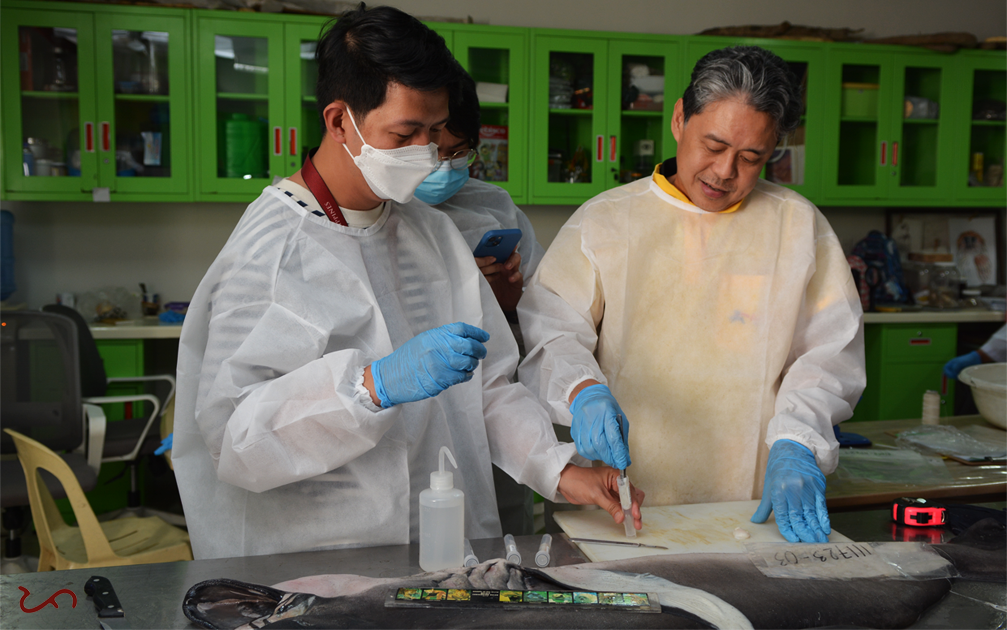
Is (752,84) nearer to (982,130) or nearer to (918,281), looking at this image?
(918,281)

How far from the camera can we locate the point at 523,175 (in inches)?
145

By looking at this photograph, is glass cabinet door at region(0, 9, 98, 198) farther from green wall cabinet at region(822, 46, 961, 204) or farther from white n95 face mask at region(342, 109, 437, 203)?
green wall cabinet at region(822, 46, 961, 204)

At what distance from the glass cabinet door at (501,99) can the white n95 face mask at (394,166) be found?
2.40 meters

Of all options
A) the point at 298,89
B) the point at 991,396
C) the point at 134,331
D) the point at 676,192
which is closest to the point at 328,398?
the point at 676,192

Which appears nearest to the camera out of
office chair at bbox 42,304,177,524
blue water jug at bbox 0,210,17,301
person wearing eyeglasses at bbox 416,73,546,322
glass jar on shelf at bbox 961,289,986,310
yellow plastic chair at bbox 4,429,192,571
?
person wearing eyeglasses at bbox 416,73,546,322

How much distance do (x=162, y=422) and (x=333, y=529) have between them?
199cm

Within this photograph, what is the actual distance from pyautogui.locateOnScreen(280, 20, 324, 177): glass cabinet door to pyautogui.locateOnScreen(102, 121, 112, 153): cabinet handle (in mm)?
751

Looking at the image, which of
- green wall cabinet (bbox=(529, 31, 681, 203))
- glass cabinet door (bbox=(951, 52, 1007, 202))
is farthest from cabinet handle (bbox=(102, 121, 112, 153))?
glass cabinet door (bbox=(951, 52, 1007, 202))

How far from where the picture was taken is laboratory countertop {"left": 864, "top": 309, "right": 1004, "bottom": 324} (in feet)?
12.2

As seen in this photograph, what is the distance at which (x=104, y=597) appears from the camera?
3.15 feet

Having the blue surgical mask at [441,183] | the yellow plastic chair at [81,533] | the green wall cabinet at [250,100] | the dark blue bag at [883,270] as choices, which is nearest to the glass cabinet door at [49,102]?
the green wall cabinet at [250,100]

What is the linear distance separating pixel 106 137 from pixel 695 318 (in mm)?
2946

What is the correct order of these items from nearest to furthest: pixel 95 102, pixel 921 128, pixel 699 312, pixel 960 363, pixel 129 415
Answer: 1. pixel 699 312
2. pixel 960 363
3. pixel 129 415
4. pixel 95 102
5. pixel 921 128

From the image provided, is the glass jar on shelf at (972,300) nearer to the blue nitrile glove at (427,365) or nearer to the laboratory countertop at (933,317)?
the laboratory countertop at (933,317)
